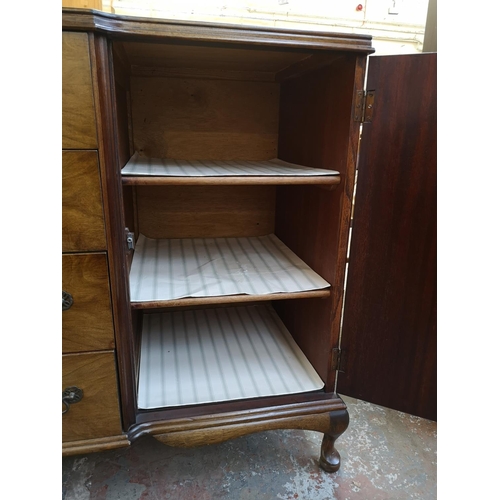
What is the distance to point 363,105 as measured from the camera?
87 centimetres

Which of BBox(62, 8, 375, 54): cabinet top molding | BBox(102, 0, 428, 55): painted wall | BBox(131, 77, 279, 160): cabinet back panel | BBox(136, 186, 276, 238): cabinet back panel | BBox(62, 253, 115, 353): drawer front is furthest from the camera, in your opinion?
BBox(102, 0, 428, 55): painted wall

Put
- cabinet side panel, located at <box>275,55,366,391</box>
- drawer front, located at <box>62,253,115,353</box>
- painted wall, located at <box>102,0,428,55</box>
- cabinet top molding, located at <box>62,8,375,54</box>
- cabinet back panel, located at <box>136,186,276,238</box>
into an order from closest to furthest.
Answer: cabinet top molding, located at <box>62,8,375,54</box>
drawer front, located at <box>62,253,115,353</box>
cabinet side panel, located at <box>275,55,366,391</box>
cabinet back panel, located at <box>136,186,276,238</box>
painted wall, located at <box>102,0,428,55</box>

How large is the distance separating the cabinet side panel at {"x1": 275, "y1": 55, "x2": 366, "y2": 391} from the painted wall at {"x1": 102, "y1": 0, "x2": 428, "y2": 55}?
4.47 feet

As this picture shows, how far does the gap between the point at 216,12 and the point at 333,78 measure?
1.71m

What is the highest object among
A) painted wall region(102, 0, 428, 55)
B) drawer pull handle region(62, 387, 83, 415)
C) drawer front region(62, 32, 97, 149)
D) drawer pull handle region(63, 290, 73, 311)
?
painted wall region(102, 0, 428, 55)

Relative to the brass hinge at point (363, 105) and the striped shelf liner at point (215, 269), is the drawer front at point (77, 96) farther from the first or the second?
the brass hinge at point (363, 105)

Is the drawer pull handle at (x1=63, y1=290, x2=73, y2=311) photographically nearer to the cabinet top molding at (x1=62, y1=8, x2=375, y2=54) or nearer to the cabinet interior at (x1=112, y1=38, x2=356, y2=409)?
the cabinet interior at (x1=112, y1=38, x2=356, y2=409)

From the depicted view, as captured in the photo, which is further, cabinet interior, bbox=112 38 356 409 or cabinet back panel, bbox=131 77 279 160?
cabinet back panel, bbox=131 77 279 160

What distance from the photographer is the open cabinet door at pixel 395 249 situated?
1061 mm

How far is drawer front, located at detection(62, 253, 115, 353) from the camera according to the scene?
792 millimetres

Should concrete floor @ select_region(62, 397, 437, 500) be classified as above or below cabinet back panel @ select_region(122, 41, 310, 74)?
below

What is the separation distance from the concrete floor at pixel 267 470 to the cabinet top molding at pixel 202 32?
117cm

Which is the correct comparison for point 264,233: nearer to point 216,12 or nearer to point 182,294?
point 182,294

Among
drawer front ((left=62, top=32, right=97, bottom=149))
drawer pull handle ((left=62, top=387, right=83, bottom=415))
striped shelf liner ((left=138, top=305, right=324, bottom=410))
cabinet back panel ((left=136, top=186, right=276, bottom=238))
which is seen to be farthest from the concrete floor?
drawer front ((left=62, top=32, right=97, bottom=149))
